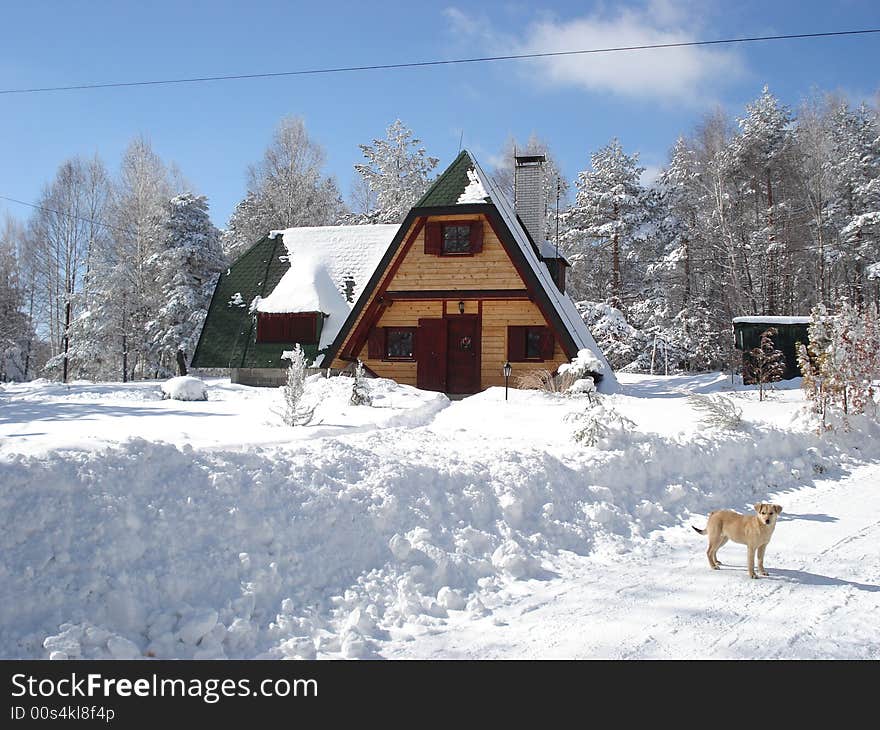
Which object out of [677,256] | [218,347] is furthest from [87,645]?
[677,256]

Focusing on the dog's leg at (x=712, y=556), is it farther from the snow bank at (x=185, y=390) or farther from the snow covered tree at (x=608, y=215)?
the snow covered tree at (x=608, y=215)

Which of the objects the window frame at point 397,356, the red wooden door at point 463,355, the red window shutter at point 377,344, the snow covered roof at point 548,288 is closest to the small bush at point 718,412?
the snow covered roof at point 548,288

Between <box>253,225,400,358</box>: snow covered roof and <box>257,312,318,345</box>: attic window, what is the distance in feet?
0.76

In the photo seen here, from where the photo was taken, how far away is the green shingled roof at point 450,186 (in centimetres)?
1730

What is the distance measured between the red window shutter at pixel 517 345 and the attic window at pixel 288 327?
601 centimetres

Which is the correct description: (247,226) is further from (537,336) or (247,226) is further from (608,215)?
(537,336)

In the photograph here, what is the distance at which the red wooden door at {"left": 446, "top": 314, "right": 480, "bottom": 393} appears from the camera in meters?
17.6

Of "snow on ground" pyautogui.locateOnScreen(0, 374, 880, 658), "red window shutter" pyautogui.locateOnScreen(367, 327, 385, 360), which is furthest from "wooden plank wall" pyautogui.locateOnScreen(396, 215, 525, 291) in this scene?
"snow on ground" pyautogui.locateOnScreen(0, 374, 880, 658)

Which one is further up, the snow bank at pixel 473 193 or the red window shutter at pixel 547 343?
the snow bank at pixel 473 193

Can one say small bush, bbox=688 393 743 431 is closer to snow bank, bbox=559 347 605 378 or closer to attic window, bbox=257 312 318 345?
snow bank, bbox=559 347 605 378

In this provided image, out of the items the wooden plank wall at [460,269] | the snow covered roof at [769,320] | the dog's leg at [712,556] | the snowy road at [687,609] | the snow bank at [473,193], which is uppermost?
the snow bank at [473,193]

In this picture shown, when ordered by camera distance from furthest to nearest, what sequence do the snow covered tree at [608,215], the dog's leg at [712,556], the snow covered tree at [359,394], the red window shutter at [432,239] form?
the snow covered tree at [608,215]
the red window shutter at [432,239]
the snow covered tree at [359,394]
the dog's leg at [712,556]

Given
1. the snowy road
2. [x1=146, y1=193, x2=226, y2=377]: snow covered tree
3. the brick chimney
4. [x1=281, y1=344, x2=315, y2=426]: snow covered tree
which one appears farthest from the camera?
[x1=146, y1=193, x2=226, y2=377]: snow covered tree

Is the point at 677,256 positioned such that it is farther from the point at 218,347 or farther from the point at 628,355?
the point at 218,347
